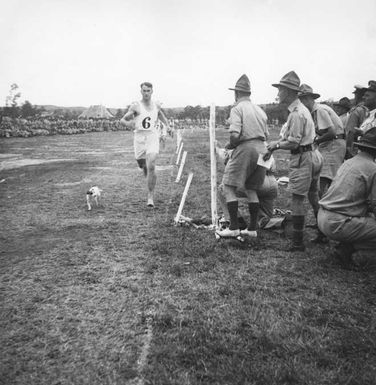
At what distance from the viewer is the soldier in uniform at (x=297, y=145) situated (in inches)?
193

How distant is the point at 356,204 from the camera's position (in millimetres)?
4285

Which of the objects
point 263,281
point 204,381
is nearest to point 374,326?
point 263,281

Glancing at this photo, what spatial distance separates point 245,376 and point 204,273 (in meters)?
1.77

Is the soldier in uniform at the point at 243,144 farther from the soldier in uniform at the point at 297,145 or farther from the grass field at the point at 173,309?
the grass field at the point at 173,309

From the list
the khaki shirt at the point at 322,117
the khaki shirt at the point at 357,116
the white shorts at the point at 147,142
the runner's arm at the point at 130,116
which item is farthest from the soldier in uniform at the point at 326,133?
the runner's arm at the point at 130,116

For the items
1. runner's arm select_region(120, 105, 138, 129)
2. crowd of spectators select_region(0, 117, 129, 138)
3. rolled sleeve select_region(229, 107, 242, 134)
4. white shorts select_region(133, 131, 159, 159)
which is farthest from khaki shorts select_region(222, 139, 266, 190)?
crowd of spectators select_region(0, 117, 129, 138)

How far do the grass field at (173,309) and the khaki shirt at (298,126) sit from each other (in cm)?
153

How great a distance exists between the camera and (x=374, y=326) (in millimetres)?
3182

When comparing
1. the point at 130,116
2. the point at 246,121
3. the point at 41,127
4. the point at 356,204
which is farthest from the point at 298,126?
the point at 41,127

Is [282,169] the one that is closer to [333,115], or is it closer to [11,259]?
[333,115]

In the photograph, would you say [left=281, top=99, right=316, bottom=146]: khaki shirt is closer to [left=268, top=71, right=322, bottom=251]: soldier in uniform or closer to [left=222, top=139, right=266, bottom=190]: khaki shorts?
[left=268, top=71, right=322, bottom=251]: soldier in uniform

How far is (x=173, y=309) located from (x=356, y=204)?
2453 mm

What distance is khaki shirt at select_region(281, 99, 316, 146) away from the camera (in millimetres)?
4863

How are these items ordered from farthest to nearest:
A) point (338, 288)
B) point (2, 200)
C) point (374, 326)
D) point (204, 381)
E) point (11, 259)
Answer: point (2, 200)
point (11, 259)
point (338, 288)
point (374, 326)
point (204, 381)
